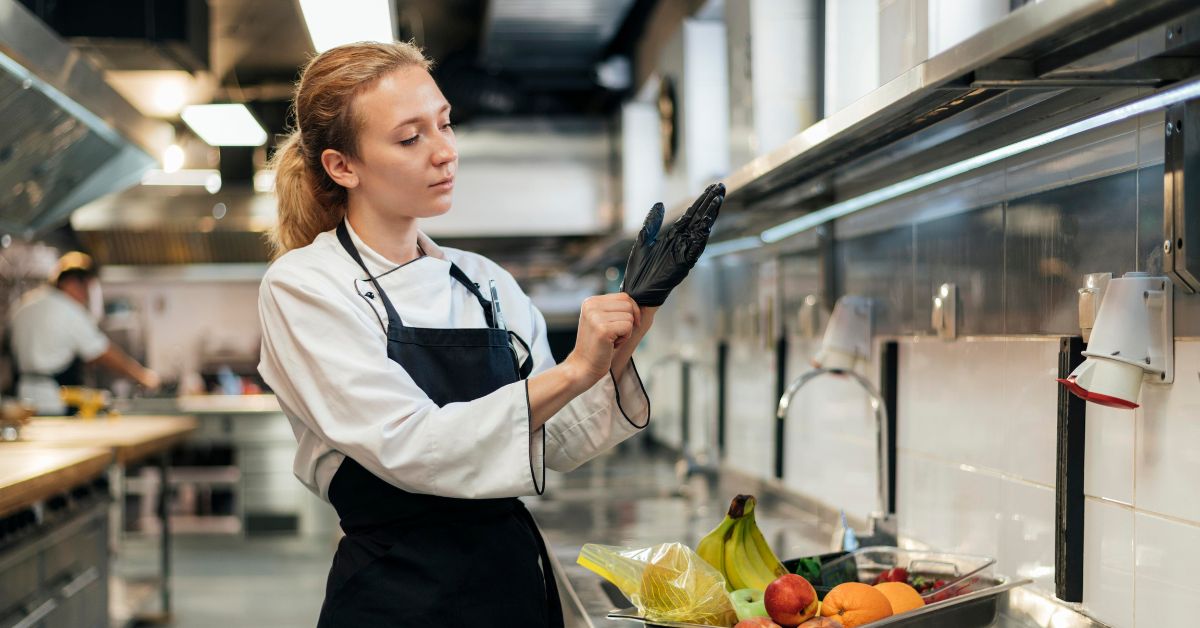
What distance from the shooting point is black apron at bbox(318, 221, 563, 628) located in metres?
1.54

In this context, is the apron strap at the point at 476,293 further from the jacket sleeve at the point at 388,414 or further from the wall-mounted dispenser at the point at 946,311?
the wall-mounted dispenser at the point at 946,311

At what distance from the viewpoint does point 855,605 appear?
1.47 metres

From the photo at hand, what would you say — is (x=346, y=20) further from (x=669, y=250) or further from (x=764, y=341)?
(x=669, y=250)

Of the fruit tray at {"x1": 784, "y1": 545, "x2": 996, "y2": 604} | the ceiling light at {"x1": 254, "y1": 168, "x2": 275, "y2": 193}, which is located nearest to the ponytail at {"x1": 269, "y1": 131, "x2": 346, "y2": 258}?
the fruit tray at {"x1": 784, "y1": 545, "x2": 996, "y2": 604}

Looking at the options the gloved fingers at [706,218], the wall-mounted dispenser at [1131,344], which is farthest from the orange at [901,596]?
the gloved fingers at [706,218]

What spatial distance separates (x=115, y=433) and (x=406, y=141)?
3450 millimetres

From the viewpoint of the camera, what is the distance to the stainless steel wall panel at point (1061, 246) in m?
1.51

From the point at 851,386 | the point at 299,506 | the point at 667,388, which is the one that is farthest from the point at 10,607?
the point at 299,506

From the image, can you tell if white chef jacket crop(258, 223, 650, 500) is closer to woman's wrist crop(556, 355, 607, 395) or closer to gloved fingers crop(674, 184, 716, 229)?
woman's wrist crop(556, 355, 607, 395)

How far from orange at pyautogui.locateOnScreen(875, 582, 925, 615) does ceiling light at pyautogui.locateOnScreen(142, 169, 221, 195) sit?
6.64 meters

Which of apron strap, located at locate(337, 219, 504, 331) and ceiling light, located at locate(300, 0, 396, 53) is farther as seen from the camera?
ceiling light, located at locate(300, 0, 396, 53)

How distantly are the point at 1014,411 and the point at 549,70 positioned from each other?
468 centimetres

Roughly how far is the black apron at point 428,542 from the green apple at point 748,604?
30 centimetres

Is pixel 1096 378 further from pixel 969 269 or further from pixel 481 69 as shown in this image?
pixel 481 69
